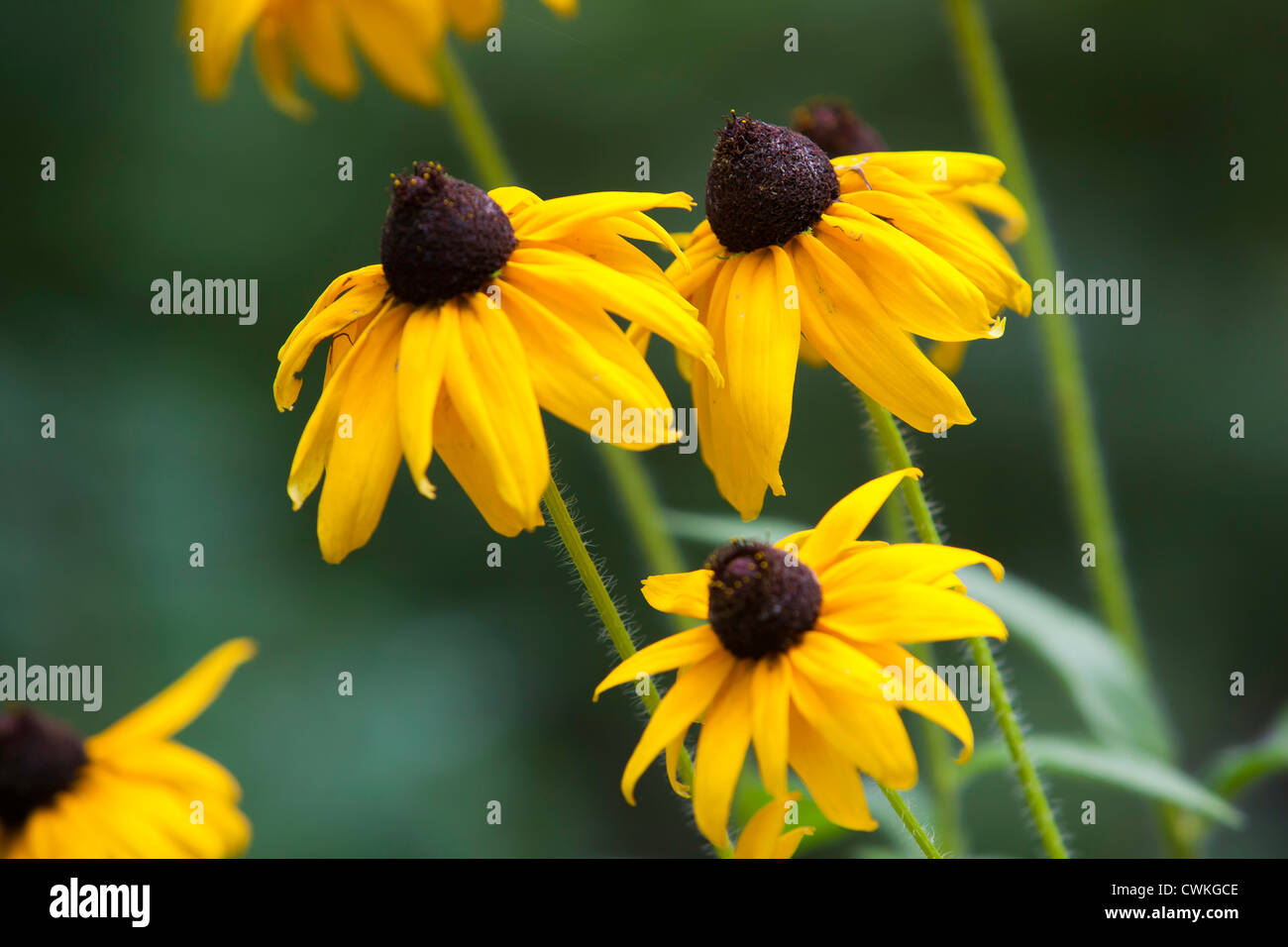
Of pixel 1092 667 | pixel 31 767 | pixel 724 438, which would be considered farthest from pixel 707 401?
pixel 1092 667

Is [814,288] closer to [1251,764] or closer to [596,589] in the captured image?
[596,589]

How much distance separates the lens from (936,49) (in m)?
3.22

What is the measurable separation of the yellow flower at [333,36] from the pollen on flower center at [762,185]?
35 cm

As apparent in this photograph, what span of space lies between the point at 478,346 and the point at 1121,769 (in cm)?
93

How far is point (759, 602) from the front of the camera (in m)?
0.93

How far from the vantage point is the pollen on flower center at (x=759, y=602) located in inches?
36.7

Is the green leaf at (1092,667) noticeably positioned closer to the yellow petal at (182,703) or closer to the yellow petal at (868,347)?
the yellow petal at (868,347)

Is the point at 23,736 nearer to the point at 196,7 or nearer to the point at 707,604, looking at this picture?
the point at 707,604

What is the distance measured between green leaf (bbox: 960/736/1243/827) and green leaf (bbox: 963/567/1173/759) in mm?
85

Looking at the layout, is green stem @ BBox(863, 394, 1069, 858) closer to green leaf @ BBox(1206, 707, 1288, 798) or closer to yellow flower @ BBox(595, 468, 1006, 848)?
yellow flower @ BBox(595, 468, 1006, 848)

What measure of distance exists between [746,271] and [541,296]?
199 millimetres

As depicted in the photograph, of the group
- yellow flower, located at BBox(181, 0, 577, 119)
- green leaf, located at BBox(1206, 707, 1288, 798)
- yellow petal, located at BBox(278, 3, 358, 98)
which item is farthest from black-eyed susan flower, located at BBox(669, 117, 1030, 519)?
green leaf, located at BBox(1206, 707, 1288, 798)

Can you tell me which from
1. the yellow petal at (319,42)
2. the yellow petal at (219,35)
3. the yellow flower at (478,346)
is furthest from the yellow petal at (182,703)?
the yellow petal at (319,42)

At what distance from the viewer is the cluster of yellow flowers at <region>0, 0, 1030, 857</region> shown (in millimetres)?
902
